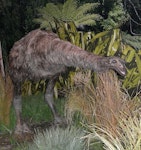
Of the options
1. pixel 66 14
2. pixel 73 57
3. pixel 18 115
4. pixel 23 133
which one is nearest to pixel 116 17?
pixel 66 14

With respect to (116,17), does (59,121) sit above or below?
above

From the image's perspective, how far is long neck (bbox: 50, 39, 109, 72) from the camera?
14.1ft

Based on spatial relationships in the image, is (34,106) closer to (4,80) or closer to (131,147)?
(4,80)

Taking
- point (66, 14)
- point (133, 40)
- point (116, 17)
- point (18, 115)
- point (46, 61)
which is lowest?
point (133, 40)

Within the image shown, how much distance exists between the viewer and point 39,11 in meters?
11.4

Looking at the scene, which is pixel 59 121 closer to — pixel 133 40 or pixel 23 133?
pixel 23 133

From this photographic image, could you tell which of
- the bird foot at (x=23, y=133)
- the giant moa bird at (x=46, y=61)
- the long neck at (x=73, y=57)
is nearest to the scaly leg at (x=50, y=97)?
the giant moa bird at (x=46, y=61)

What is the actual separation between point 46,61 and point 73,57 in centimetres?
61

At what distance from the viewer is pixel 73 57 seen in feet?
15.0

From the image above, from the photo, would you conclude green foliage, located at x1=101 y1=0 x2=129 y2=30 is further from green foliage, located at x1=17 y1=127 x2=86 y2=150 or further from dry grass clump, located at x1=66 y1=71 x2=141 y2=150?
green foliage, located at x1=17 y1=127 x2=86 y2=150

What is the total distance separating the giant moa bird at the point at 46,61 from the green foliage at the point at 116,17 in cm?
697

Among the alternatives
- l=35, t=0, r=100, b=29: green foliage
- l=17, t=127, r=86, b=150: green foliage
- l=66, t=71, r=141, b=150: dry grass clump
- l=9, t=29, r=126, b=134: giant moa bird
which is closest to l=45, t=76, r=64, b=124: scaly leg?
l=9, t=29, r=126, b=134: giant moa bird

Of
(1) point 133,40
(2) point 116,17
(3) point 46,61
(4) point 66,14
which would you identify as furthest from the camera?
(2) point 116,17

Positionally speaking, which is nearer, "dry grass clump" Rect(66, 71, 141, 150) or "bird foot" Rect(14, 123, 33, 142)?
"dry grass clump" Rect(66, 71, 141, 150)
